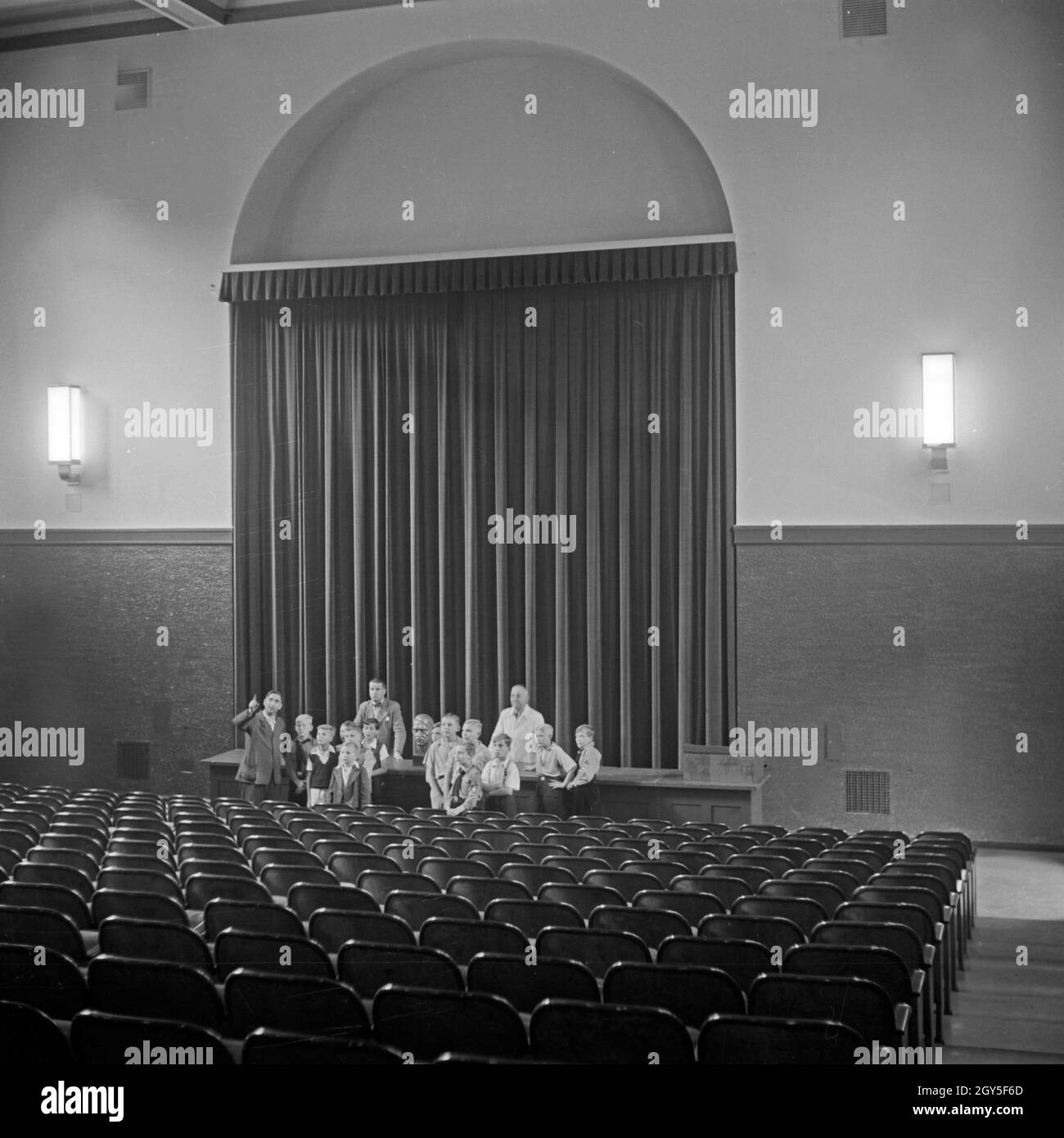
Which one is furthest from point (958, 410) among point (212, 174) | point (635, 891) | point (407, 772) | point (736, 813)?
point (212, 174)

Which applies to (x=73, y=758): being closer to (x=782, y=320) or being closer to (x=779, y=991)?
(x=782, y=320)

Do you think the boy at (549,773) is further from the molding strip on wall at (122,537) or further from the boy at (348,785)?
the molding strip on wall at (122,537)

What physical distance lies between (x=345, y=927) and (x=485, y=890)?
1.15 m

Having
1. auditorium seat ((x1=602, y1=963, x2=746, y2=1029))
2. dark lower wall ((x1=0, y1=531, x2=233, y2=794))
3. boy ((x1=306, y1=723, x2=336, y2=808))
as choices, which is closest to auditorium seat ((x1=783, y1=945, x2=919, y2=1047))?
auditorium seat ((x1=602, y1=963, x2=746, y2=1029))

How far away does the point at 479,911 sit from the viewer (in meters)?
6.46

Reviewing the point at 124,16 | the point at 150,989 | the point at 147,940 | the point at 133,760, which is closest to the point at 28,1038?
the point at 150,989

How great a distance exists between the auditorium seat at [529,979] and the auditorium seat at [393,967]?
11 cm

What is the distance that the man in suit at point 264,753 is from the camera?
12477 mm

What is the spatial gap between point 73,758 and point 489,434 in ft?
21.0

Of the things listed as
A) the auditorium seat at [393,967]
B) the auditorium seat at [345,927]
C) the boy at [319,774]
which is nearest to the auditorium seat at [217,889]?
the auditorium seat at [345,927]

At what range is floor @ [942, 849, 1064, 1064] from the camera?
6223 mm

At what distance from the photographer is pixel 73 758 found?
15.7 metres
